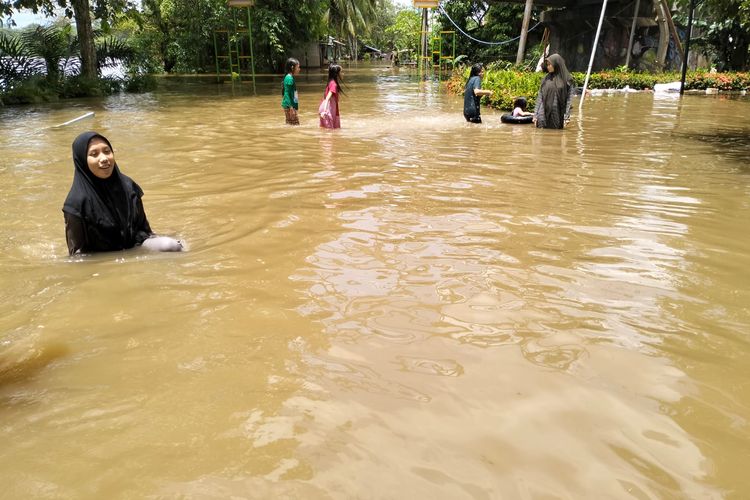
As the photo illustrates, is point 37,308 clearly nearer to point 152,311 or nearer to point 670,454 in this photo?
point 152,311

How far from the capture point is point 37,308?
3.62 m

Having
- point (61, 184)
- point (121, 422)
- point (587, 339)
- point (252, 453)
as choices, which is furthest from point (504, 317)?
point (61, 184)

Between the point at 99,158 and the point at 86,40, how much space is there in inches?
745

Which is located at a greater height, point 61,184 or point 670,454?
point 61,184

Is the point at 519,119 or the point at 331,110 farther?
the point at 519,119

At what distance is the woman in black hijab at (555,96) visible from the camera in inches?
432

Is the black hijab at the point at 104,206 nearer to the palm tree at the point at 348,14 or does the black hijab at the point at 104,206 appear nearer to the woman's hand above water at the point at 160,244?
the woman's hand above water at the point at 160,244

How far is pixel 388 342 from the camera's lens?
10.3 feet

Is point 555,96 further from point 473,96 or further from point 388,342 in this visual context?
Answer: point 388,342

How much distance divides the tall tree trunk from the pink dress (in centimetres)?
1252

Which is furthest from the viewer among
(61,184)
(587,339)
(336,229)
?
(61,184)

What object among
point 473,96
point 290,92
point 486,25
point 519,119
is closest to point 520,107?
point 519,119

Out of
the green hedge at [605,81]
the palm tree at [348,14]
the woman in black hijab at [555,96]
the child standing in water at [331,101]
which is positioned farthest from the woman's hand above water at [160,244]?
the palm tree at [348,14]

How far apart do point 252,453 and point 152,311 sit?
1.61m
